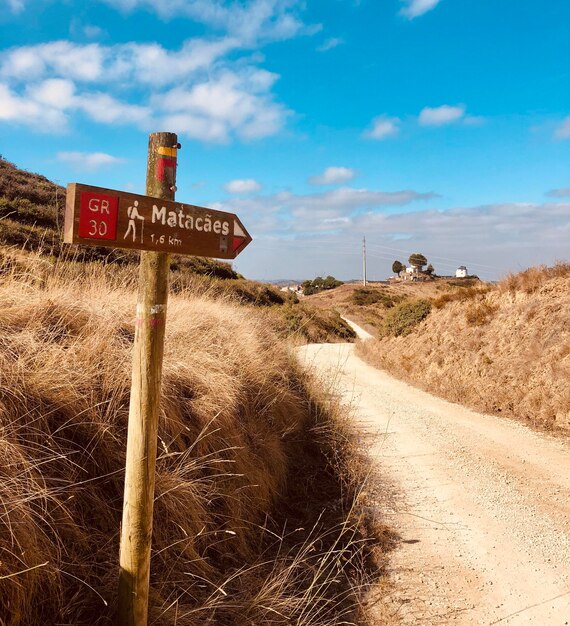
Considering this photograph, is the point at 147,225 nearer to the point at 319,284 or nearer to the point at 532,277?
the point at 532,277

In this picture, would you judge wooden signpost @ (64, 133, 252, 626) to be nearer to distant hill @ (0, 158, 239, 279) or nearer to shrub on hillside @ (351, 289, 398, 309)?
distant hill @ (0, 158, 239, 279)

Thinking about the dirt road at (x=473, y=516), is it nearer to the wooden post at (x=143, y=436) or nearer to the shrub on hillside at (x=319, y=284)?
the wooden post at (x=143, y=436)

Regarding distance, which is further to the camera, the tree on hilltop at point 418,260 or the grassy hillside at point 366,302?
the tree on hilltop at point 418,260

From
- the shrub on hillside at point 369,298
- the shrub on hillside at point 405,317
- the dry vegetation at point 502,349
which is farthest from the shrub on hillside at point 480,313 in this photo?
the shrub on hillside at point 369,298

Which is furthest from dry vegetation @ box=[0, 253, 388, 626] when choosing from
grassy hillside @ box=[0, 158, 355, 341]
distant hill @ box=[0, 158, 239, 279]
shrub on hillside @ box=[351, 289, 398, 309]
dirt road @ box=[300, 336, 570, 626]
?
shrub on hillside @ box=[351, 289, 398, 309]

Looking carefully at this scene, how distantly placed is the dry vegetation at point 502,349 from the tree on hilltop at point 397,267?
66789 millimetres

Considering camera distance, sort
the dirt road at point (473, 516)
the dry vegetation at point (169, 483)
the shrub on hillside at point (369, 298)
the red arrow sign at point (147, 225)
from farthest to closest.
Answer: the shrub on hillside at point (369, 298), the dirt road at point (473, 516), the dry vegetation at point (169, 483), the red arrow sign at point (147, 225)

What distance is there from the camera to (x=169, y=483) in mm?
3396

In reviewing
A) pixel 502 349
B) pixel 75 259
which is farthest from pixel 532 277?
pixel 75 259

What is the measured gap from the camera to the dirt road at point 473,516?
3.74 m

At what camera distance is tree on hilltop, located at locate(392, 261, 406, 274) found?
80.4m

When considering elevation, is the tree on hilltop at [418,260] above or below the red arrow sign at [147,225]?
above

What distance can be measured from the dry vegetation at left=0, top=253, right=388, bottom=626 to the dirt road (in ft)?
1.77

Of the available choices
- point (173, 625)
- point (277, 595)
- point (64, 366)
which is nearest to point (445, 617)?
point (277, 595)
